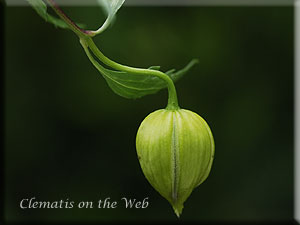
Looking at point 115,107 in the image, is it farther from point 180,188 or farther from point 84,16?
point 180,188

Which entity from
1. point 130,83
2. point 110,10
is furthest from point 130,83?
point 110,10

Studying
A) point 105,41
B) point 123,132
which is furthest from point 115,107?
point 105,41

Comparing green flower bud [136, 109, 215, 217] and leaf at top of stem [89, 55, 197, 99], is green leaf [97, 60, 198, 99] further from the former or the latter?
green flower bud [136, 109, 215, 217]

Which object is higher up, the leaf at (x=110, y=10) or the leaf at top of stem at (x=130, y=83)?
the leaf at (x=110, y=10)

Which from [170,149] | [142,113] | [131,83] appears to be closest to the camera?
[170,149]

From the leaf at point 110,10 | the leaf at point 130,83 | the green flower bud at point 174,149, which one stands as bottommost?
the green flower bud at point 174,149

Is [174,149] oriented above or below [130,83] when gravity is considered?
below

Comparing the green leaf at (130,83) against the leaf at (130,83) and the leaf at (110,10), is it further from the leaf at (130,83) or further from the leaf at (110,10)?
the leaf at (110,10)

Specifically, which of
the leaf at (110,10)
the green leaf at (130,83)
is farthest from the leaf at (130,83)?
the leaf at (110,10)

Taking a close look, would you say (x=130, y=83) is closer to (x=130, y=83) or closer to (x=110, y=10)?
(x=130, y=83)
